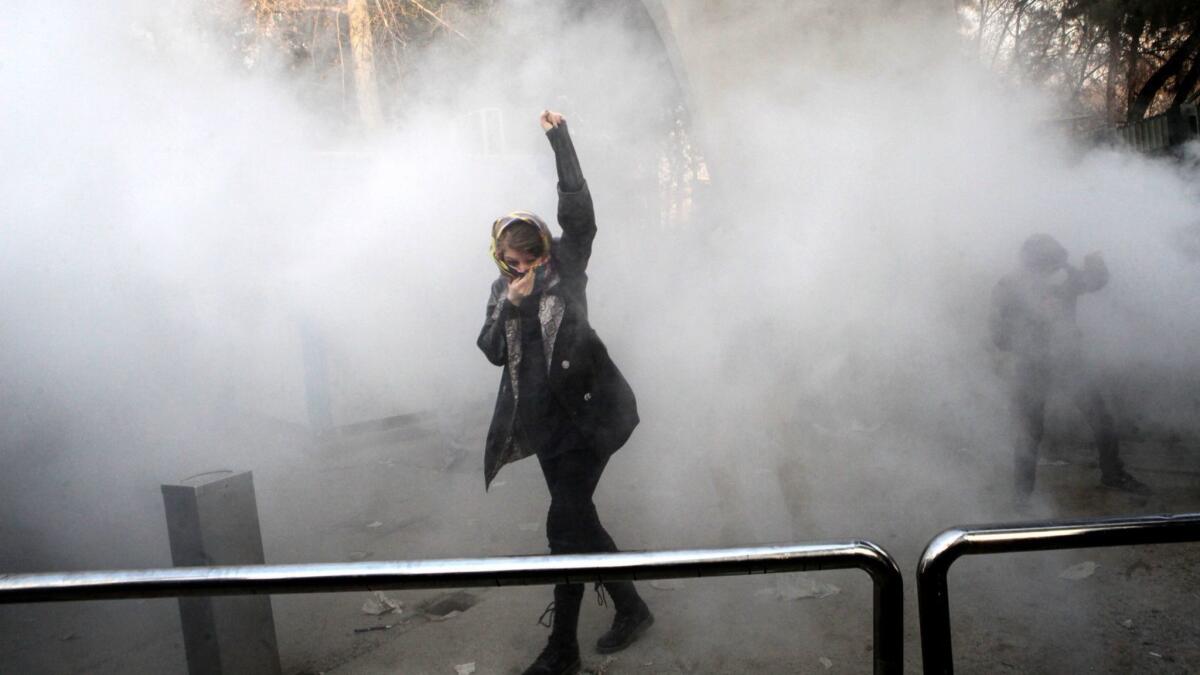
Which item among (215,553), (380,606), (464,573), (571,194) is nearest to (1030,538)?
(464,573)

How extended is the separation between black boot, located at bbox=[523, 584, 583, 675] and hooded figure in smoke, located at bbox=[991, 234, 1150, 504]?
2391 mm

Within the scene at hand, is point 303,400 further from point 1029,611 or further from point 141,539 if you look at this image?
point 1029,611

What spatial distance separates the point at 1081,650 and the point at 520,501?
2.66 m

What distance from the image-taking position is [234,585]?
1.09 meters

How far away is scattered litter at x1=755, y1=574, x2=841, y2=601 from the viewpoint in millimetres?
2736

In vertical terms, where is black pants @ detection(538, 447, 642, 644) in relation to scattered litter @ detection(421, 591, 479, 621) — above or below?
above

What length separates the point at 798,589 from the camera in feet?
9.09

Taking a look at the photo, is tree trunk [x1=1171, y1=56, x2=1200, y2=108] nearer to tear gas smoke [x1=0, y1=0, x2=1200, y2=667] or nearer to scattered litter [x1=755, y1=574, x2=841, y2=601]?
tear gas smoke [x1=0, y1=0, x2=1200, y2=667]

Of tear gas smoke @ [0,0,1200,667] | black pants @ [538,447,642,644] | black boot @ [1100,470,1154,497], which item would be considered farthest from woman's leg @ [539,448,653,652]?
black boot @ [1100,470,1154,497]

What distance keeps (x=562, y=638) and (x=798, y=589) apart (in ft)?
3.29

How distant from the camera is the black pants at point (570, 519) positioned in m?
2.25

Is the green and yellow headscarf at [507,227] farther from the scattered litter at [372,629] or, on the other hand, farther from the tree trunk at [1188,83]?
the tree trunk at [1188,83]

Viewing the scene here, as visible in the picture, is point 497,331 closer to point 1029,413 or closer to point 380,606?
point 380,606

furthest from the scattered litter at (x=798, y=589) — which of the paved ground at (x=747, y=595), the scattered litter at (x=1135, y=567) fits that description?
the scattered litter at (x=1135, y=567)
